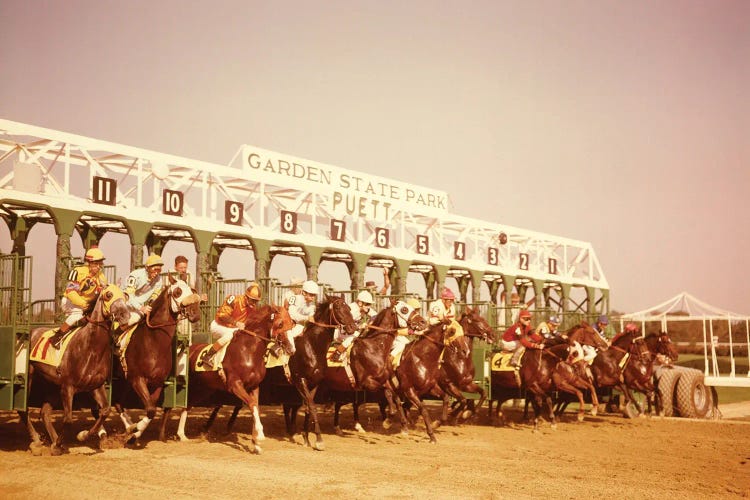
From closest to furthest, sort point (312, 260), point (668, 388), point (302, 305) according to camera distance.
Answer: point (302, 305) → point (668, 388) → point (312, 260)

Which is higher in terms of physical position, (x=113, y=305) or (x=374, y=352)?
(x=113, y=305)

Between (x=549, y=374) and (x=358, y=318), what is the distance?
4758mm

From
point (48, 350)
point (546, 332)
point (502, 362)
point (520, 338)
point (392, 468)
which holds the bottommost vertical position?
point (392, 468)

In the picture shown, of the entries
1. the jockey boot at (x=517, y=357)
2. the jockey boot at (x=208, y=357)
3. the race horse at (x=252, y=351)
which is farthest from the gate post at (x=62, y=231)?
the jockey boot at (x=517, y=357)

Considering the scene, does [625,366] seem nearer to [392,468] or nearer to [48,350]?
[392,468]

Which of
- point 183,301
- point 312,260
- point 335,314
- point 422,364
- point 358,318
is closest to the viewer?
point 183,301

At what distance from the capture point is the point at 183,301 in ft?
36.4

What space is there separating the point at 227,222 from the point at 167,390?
924 centimetres

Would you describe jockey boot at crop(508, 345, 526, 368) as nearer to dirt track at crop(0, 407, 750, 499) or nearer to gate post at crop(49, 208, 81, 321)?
dirt track at crop(0, 407, 750, 499)

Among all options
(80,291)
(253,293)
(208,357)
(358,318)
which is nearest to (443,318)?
(358,318)

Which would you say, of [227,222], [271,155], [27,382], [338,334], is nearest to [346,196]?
[271,155]

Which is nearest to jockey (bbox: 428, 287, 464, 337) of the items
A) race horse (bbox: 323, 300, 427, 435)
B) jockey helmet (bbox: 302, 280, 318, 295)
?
race horse (bbox: 323, 300, 427, 435)

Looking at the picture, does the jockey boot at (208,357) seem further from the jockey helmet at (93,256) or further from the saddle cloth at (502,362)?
the saddle cloth at (502,362)

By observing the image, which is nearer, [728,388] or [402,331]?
[402,331]
